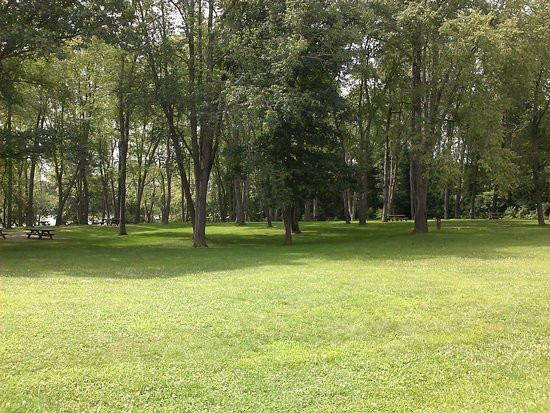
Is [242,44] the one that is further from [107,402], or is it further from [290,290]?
[107,402]

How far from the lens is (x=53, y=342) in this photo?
22.8ft

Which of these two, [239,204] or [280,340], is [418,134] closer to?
[239,204]

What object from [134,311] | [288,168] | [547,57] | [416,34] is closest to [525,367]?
[134,311]

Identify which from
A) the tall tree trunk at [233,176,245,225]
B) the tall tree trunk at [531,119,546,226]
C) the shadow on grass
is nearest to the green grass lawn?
the shadow on grass

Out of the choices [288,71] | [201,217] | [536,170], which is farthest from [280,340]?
[536,170]

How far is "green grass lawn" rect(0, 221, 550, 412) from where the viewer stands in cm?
538

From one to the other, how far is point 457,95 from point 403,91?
3993mm

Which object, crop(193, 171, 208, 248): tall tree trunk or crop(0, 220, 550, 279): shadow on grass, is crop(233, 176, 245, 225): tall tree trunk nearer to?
crop(0, 220, 550, 279): shadow on grass

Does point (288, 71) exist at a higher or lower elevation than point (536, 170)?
higher

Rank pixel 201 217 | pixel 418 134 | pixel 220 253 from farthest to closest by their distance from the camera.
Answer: pixel 418 134
pixel 201 217
pixel 220 253

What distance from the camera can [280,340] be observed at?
7.25 meters

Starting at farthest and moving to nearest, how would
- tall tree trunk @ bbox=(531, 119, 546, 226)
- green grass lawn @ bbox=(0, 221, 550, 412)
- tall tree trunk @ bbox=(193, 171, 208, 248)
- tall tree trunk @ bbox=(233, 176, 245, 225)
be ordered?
tall tree trunk @ bbox=(233, 176, 245, 225), tall tree trunk @ bbox=(531, 119, 546, 226), tall tree trunk @ bbox=(193, 171, 208, 248), green grass lawn @ bbox=(0, 221, 550, 412)

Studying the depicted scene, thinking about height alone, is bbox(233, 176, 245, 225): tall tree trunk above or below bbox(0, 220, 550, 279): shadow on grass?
above

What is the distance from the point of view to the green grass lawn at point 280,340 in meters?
5.38
